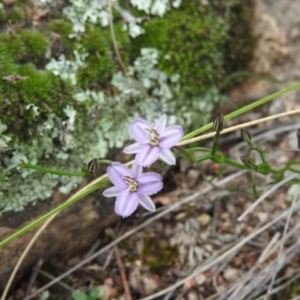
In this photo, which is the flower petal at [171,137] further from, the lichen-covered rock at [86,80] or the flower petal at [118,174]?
the lichen-covered rock at [86,80]

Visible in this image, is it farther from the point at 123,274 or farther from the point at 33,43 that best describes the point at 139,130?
the point at 123,274

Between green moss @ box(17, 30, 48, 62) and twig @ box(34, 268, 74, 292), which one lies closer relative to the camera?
green moss @ box(17, 30, 48, 62)

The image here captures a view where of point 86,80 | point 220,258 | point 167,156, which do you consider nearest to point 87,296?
point 220,258

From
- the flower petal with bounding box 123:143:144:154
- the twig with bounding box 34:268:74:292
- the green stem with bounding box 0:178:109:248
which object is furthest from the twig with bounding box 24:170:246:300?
the flower petal with bounding box 123:143:144:154

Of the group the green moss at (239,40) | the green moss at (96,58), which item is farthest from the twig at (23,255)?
the green moss at (239,40)

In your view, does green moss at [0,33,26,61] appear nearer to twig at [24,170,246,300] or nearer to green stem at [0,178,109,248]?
green stem at [0,178,109,248]

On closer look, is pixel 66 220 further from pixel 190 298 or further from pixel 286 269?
pixel 286 269

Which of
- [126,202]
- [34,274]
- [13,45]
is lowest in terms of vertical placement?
[126,202]
